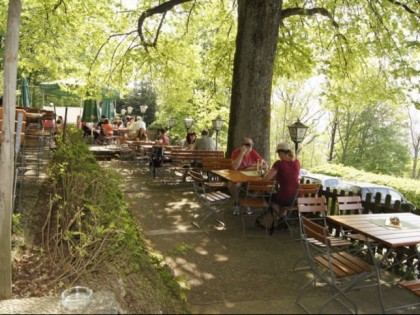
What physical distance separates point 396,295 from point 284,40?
9.25m

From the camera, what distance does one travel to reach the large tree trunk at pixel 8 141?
368 cm

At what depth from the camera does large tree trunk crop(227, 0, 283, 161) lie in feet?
29.0

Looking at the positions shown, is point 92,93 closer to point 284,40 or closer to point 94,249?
point 284,40

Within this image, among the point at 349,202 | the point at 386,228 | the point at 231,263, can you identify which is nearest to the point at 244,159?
the point at 349,202

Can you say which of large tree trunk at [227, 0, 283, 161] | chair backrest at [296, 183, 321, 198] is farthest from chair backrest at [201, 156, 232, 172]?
chair backrest at [296, 183, 321, 198]

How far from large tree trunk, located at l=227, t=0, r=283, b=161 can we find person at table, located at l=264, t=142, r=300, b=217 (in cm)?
240

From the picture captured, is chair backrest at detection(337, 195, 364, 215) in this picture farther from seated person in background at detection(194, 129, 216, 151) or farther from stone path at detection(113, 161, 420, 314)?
seated person in background at detection(194, 129, 216, 151)

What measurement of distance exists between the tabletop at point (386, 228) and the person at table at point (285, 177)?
1527mm

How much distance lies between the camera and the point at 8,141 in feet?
12.2

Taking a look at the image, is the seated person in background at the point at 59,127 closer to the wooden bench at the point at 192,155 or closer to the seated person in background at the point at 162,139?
the seated person in background at the point at 162,139

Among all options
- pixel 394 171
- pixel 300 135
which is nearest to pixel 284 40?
pixel 300 135

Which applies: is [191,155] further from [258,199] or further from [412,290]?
[412,290]

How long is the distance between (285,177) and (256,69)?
332 cm

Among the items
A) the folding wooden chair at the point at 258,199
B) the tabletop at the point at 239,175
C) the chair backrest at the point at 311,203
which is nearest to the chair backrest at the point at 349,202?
the chair backrest at the point at 311,203
